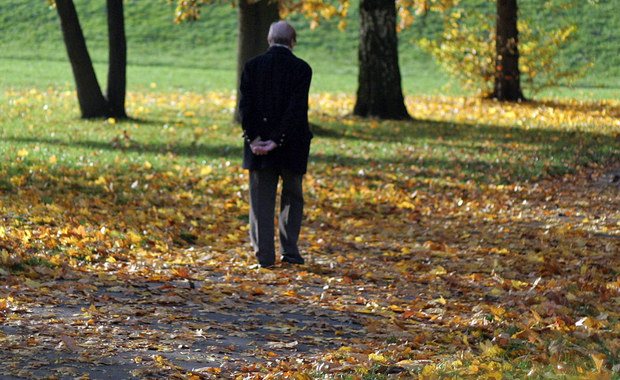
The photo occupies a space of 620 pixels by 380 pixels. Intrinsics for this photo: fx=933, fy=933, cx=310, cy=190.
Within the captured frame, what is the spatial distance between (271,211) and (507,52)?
1826 centimetres

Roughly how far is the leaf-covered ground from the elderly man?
0.80m

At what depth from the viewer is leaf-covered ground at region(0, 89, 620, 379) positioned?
521 cm

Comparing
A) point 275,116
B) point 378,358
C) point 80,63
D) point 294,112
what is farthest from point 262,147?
point 80,63

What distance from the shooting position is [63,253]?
794 cm

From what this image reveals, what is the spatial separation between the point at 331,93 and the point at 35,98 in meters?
8.93

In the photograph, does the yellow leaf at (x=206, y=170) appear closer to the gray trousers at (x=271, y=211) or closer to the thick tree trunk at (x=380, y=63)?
the gray trousers at (x=271, y=211)

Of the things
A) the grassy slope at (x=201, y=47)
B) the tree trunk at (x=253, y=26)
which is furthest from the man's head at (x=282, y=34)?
the grassy slope at (x=201, y=47)

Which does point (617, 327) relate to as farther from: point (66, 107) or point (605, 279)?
point (66, 107)

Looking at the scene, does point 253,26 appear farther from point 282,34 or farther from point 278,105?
point 278,105

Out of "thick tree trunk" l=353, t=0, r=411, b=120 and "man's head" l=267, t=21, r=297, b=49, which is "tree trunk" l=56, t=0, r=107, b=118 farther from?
"man's head" l=267, t=21, r=297, b=49

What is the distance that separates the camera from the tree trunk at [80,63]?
19.0m

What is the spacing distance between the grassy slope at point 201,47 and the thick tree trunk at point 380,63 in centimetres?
1004

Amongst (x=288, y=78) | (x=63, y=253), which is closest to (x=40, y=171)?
(x=63, y=253)

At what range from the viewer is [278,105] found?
310 inches
